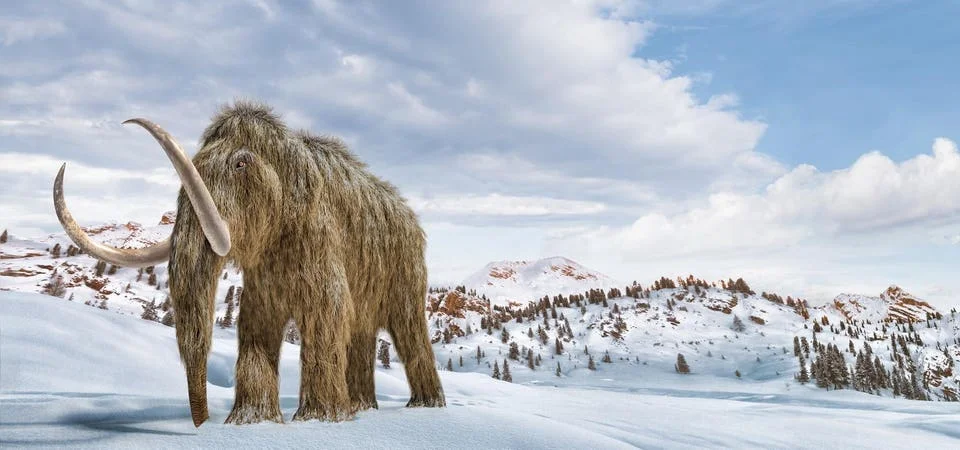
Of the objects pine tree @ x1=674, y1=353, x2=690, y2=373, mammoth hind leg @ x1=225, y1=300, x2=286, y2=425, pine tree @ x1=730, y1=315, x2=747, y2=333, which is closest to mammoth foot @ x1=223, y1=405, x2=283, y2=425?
mammoth hind leg @ x1=225, y1=300, x2=286, y2=425

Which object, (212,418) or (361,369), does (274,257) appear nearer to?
(212,418)

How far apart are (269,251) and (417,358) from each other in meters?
2.46

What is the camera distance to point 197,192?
12.5 ft

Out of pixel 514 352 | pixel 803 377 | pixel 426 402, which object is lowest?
pixel 803 377

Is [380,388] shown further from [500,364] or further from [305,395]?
[500,364]

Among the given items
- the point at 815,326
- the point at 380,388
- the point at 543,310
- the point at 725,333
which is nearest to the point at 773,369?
the point at 725,333

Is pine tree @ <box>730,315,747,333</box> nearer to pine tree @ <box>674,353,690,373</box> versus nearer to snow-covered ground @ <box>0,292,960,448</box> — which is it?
pine tree @ <box>674,353,690,373</box>

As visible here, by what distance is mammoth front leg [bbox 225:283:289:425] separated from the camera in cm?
442

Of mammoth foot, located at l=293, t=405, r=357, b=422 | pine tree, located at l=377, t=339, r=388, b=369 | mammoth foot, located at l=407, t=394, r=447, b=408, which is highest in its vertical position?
mammoth foot, located at l=293, t=405, r=357, b=422

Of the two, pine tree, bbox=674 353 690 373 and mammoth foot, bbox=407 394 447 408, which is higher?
mammoth foot, bbox=407 394 447 408

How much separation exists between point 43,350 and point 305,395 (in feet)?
8.28

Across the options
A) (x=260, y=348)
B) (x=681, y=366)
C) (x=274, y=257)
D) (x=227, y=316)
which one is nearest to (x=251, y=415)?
(x=260, y=348)

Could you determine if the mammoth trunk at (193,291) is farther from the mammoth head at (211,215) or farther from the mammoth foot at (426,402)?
the mammoth foot at (426,402)

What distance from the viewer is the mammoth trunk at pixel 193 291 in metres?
3.98
